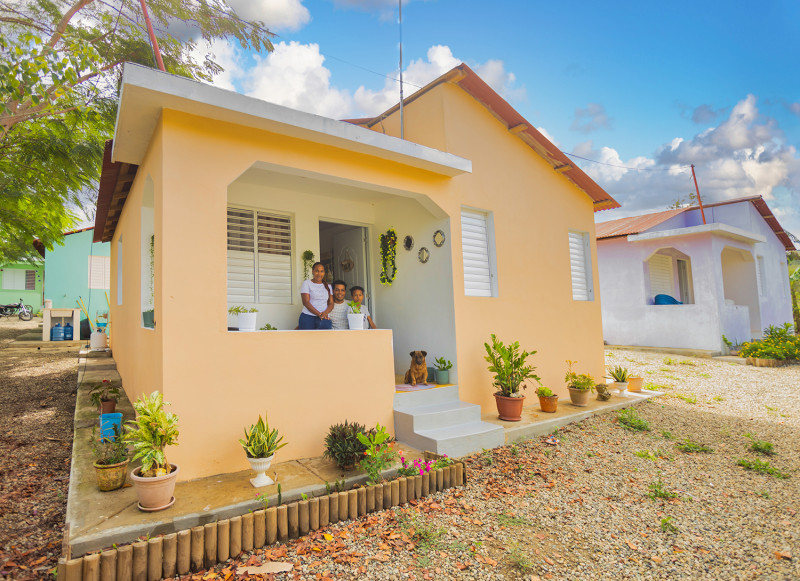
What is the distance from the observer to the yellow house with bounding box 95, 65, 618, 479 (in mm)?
4059

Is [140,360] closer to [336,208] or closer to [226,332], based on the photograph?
[226,332]

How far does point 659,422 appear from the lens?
6645mm

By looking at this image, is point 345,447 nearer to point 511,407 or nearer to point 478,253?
point 511,407

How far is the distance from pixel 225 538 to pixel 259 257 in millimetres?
4134

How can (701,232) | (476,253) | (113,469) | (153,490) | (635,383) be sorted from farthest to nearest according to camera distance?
(701,232)
(635,383)
(476,253)
(113,469)
(153,490)

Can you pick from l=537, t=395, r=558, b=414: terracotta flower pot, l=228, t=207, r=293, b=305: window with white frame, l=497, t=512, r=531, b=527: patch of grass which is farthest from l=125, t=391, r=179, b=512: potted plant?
l=537, t=395, r=558, b=414: terracotta flower pot

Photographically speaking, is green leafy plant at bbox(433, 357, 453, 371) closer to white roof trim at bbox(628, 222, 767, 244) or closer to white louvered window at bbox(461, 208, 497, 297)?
white louvered window at bbox(461, 208, 497, 297)

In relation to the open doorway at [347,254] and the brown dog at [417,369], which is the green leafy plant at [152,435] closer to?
the brown dog at [417,369]

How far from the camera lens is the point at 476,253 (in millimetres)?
6723

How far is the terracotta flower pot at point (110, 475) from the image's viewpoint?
3.41m

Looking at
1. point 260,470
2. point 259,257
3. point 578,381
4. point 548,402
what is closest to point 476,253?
point 548,402

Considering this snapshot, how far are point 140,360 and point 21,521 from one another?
2157 millimetres

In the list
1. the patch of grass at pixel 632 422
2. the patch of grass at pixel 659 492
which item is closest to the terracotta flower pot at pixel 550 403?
the patch of grass at pixel 632 422

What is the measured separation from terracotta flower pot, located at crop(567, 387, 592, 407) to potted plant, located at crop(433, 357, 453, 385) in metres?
2.36
